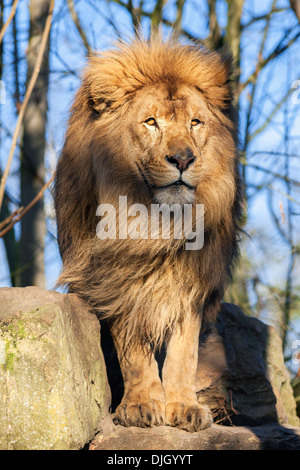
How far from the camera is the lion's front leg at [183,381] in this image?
3.00 metres

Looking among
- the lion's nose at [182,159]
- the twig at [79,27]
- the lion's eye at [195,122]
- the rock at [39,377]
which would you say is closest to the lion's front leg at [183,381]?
the rock at [39,377]

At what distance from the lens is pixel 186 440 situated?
285cm

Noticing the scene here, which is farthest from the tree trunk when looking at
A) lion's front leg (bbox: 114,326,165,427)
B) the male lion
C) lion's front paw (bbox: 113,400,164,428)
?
lion's front paw (bbox: 113,400,164,428)

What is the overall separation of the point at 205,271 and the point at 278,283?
3720 millimetres

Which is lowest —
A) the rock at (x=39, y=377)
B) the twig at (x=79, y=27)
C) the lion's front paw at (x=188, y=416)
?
the lion's front paw at (x=188, y=416)

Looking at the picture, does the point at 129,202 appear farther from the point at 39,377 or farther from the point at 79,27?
the point at 79,27

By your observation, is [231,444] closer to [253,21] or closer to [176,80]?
[176,80]

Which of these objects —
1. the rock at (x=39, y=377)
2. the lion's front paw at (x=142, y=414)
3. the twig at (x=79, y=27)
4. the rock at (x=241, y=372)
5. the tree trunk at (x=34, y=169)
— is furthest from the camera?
the twig at (x=79, y=27)

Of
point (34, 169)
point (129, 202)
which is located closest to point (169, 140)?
point (129, 202)

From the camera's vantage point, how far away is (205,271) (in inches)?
124

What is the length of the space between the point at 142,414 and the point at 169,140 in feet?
4.41

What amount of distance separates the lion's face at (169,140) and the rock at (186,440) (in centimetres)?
112

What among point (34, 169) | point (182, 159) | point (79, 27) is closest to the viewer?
point (182, 159)

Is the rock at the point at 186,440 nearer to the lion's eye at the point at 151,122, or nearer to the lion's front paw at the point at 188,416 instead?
the lion's front paw at the point at 188,416
